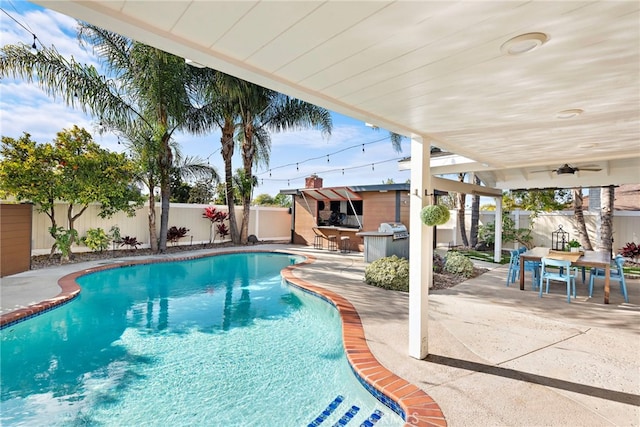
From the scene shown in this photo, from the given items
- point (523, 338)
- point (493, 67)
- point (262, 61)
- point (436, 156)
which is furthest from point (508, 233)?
point (262, 61)

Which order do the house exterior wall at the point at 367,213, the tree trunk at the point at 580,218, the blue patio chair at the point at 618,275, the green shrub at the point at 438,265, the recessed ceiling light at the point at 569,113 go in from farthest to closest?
the house exterior wall at the point at 367,213 < the tree trunk at the point at 580,218 < the green shrub at the point at 438,265 < the blue patio chair at the point at 618,275 < the recessed ceiling light at the point at 569,113

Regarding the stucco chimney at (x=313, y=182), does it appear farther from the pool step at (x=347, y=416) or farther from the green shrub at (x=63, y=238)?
the pool step at (x=347, y=416)

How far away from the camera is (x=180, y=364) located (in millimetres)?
3998

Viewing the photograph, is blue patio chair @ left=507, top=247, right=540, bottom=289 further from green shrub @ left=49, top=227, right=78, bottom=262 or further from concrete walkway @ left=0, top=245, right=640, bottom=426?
green shrub @ left=49, top=227, right=78, bottom=262

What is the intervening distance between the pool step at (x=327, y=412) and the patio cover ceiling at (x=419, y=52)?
A: 296cm

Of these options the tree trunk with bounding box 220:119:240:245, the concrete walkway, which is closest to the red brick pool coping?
the concrete walkway

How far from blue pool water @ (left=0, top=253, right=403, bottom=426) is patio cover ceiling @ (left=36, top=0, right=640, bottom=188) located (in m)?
2.94

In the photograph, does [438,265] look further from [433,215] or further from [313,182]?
[313,182]

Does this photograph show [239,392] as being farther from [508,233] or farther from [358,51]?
[508,233]

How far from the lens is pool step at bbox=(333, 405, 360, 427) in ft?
9.41

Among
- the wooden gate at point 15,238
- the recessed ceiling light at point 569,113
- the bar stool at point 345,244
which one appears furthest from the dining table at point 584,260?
the wooden gate at point 15,238

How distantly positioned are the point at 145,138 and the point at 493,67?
466 inches

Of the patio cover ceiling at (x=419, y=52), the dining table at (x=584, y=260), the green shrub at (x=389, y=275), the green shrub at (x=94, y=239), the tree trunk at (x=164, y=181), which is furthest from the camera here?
the tree trunk at (x=164, y=181)

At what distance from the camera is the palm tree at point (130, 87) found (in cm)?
1011
